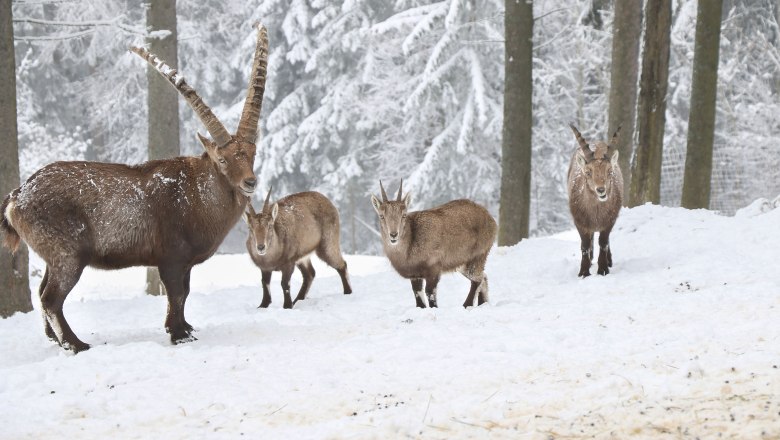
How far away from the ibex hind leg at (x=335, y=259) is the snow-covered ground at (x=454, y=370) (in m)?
2.46

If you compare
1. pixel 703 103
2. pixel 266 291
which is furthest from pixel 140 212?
pixel 703 103

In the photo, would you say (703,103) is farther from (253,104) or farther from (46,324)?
(46,324)

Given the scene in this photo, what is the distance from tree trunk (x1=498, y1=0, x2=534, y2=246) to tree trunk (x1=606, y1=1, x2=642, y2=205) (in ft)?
5.43

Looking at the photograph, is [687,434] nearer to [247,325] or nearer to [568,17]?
[247,325]

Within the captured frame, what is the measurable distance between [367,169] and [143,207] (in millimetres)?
24743

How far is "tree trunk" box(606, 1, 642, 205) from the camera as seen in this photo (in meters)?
14.2

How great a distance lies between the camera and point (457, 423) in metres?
4.16

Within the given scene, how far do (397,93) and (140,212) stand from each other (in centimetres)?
2175

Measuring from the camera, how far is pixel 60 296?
21.1ft

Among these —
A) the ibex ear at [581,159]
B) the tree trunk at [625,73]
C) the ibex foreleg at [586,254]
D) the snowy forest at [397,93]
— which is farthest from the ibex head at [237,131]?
the snowy forest at [397,93]

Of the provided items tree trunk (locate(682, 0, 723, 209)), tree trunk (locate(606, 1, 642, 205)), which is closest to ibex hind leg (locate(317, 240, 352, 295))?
tree trunk (locate(606, 1, 642, 205))

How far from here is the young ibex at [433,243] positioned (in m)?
8.77

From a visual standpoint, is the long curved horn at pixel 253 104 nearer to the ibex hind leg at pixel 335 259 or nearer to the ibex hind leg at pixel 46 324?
the ibex hind leg at pixel 46 324

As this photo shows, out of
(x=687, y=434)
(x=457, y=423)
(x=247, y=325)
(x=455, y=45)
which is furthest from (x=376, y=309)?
(x=455, y=45)
